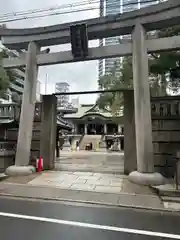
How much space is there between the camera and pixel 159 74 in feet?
43.2

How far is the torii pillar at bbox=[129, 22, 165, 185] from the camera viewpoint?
799cm

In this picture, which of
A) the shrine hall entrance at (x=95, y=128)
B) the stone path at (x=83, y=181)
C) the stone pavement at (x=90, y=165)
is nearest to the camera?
the stone path at (x=83, y=181)

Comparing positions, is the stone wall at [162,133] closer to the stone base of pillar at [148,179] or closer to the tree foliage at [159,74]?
the stone base of pillar at [148,179]

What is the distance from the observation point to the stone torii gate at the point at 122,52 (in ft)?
27.3

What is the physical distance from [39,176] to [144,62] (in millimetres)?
5988

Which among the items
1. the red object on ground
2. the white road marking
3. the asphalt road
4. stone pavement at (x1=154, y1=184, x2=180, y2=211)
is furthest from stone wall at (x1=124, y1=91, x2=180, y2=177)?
the white road marking

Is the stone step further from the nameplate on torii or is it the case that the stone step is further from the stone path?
the nameplate on torii

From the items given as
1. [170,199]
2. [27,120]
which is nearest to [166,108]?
[170,199]

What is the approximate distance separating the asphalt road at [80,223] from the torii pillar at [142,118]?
2.71m

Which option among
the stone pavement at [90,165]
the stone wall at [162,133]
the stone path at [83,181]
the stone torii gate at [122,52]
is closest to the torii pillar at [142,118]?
the stone torii gate at [122,52]

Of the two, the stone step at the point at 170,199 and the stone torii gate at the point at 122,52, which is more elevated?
the stone torii gate at the point at 122,52

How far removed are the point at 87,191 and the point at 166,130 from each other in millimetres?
4368

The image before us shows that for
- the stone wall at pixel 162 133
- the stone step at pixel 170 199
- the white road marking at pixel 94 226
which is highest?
the stone wall at pixel 162 133

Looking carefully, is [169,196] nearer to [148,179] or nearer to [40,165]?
[148,179]
